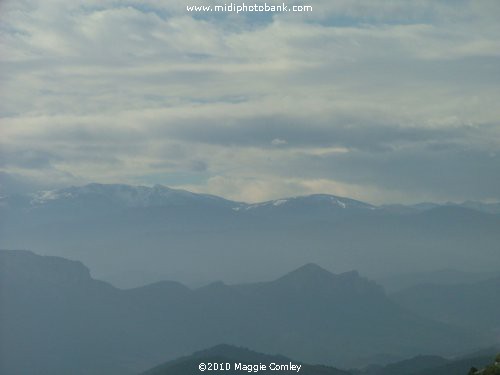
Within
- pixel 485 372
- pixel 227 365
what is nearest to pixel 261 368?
pixel 227 365

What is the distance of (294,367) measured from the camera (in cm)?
19325

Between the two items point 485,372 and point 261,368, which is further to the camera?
point 261,368

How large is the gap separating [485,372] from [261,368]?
99.5 meters

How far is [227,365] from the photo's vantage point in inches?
7530

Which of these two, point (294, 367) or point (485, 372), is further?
point (294, 367)

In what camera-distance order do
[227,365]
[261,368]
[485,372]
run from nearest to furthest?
1. [485,372]
2. [261,368]
3. [227,365]

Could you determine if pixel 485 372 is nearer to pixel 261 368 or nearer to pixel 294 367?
pixel 261 368

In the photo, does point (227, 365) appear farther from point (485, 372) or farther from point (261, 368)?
point (485, 372)

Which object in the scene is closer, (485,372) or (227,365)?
(485,372)

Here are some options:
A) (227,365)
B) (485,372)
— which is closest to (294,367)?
(227,365)

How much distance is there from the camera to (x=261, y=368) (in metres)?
179

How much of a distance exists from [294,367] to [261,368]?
Result: 16.5m

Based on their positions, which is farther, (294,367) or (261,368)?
(294,367)

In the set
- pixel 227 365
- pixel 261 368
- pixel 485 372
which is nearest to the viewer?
pixel 485 372
